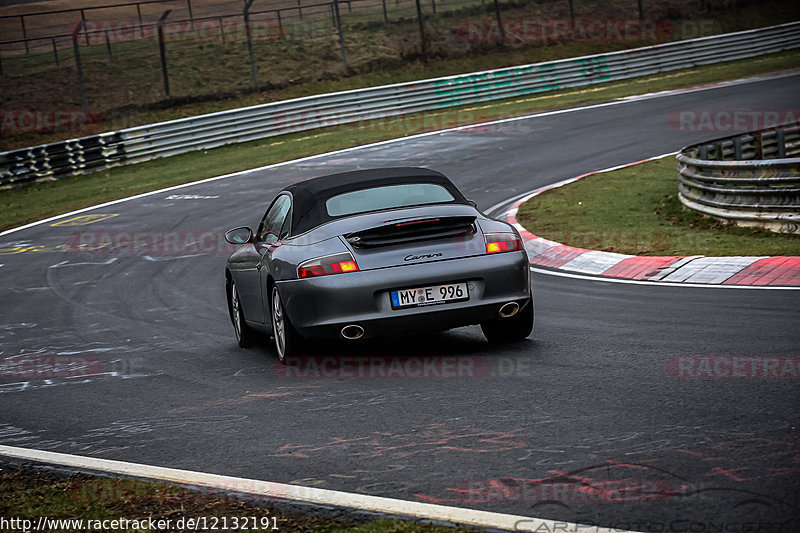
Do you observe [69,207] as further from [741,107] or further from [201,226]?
[741,107]

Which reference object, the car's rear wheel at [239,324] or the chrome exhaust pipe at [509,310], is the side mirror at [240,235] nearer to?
the car's rear wheel at [239,324]

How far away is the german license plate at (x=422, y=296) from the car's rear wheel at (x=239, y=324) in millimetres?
2417

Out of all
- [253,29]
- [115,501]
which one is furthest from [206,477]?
[253,29]

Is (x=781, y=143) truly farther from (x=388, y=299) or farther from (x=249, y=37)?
(x=249, y=37)

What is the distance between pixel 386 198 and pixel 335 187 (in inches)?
18.3

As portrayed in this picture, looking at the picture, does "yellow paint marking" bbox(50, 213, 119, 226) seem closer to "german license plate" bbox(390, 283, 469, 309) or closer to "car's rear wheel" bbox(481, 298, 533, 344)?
"car's rear wheel" bbox(481, 298, 533, 344)

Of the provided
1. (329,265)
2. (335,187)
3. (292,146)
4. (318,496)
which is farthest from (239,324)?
(292,146)

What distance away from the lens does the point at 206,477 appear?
16.5ft

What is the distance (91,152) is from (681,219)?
17389 millimetres

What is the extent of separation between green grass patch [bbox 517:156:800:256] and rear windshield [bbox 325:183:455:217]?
4546mm

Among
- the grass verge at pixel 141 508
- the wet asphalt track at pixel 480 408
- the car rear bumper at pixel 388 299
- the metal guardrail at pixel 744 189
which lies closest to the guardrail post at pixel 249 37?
the metal guardrail at pixel 744 189

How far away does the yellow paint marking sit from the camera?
20766 mm

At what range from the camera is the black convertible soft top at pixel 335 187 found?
8117 mm

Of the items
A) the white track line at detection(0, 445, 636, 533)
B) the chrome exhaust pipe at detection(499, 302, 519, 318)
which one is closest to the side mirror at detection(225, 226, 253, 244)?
the chrome exhaust pipe at detection(499, 302, 519, 318)
